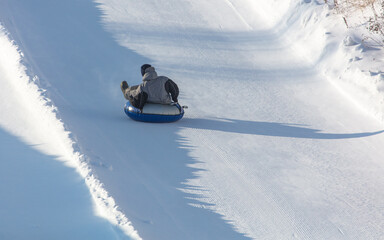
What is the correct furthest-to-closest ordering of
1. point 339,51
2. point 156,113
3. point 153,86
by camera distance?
1. point 339,51
2. point 156,113
3. point 153,86

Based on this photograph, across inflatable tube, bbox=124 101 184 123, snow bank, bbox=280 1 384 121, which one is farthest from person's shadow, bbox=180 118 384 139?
snow bank, bbox=280 1 384 121

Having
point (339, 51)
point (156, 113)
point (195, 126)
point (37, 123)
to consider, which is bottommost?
point (37, 123)

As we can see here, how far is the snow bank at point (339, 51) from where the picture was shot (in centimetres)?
929

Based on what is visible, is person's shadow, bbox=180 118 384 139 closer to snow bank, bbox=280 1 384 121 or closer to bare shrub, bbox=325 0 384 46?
snow bank, bbox=280 1 384 121

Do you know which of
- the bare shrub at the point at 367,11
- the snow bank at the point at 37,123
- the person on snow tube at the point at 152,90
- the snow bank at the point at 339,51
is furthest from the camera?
the bare shrub at the point at 367,11

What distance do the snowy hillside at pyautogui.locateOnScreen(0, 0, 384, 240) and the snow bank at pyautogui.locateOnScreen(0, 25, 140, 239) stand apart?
3cm

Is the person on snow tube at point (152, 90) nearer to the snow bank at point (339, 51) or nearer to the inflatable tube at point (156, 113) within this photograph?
the inflatable tube at point (156, 113)

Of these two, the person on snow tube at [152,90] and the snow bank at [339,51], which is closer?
the person on snow tube at [152,90]

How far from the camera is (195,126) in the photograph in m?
8.68

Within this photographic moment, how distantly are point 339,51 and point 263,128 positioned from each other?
2777 mm

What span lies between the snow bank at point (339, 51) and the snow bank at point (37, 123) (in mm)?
5009

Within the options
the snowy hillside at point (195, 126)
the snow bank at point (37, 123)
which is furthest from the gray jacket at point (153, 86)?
the snow bank at point (37, 123)

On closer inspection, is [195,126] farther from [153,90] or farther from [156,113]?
[153,90]

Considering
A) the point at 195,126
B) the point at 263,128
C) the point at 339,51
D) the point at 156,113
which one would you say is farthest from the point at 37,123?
the point at 339,51
